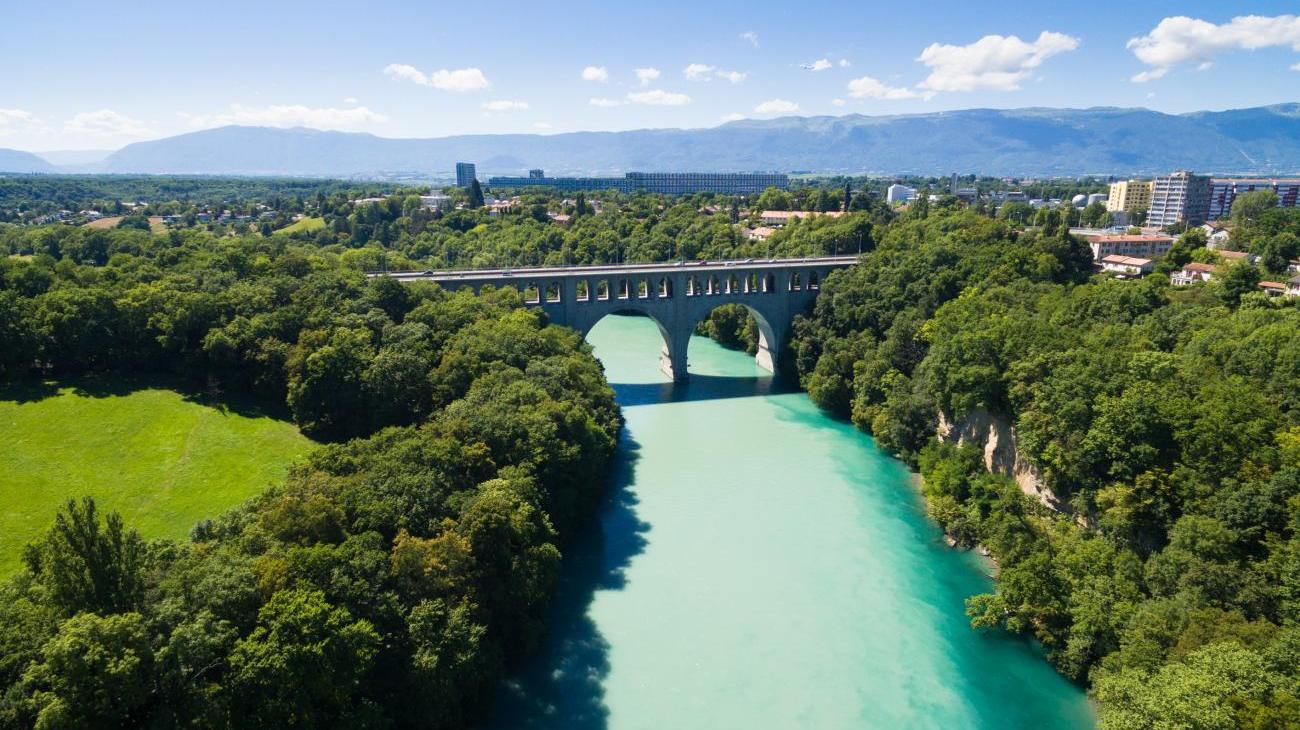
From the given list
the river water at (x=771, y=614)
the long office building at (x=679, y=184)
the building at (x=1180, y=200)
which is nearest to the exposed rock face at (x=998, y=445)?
the river water at (x=771, y=614)

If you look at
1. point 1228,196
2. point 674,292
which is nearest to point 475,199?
point 674,292

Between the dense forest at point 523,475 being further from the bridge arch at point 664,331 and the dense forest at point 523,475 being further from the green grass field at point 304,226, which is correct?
the green grass field at point 304,226

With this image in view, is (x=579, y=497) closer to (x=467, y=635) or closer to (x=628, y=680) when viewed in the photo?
(x=628, y=680)

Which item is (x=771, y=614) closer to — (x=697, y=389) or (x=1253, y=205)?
(x=697, y=389)

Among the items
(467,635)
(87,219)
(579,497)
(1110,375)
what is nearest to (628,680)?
(467,635)

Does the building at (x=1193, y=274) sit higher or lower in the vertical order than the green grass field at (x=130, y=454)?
higher
